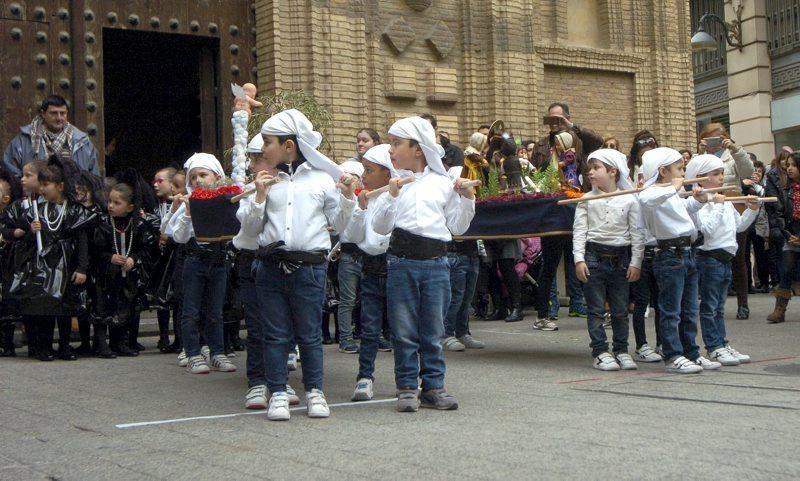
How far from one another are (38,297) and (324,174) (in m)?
4.12

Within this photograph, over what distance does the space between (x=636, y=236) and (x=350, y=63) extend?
7400 millimetres

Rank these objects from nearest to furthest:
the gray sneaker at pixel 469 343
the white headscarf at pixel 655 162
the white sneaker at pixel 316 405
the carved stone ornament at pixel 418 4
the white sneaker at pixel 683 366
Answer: the white sneaker at pixel 316 405 → the white sneaker at pixel 683 366 → the white headscarf at pixel 655 162 → the gray sneaker at pixel 469 343 → the carved stone ornament at pixel 418 4

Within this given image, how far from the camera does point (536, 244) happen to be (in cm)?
A: 1491

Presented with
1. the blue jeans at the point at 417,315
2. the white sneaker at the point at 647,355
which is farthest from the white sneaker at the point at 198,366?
the white sneaker at the point at 647,355

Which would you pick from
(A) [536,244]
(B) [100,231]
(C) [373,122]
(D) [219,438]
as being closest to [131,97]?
(C) [373,122]

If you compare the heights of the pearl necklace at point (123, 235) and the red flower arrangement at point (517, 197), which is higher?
the red flower arrangement at point (517, 197)

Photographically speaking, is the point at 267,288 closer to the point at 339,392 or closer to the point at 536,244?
the point at 339,392

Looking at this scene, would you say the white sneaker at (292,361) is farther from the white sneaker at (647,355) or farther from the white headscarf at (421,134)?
the white sneaker at (647,355)

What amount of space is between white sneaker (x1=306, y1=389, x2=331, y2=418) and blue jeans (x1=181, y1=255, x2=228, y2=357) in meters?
2.55

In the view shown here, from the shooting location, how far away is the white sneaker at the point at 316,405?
23.5 ft

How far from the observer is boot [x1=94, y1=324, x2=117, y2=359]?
35.9 ft

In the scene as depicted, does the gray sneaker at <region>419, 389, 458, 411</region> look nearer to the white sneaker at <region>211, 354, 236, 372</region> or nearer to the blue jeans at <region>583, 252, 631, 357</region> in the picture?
the blue jeans at <region>583, 252, 631, 357</region>

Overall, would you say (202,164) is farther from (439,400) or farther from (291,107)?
(291,107)

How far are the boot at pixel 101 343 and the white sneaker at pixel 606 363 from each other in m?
4.30
